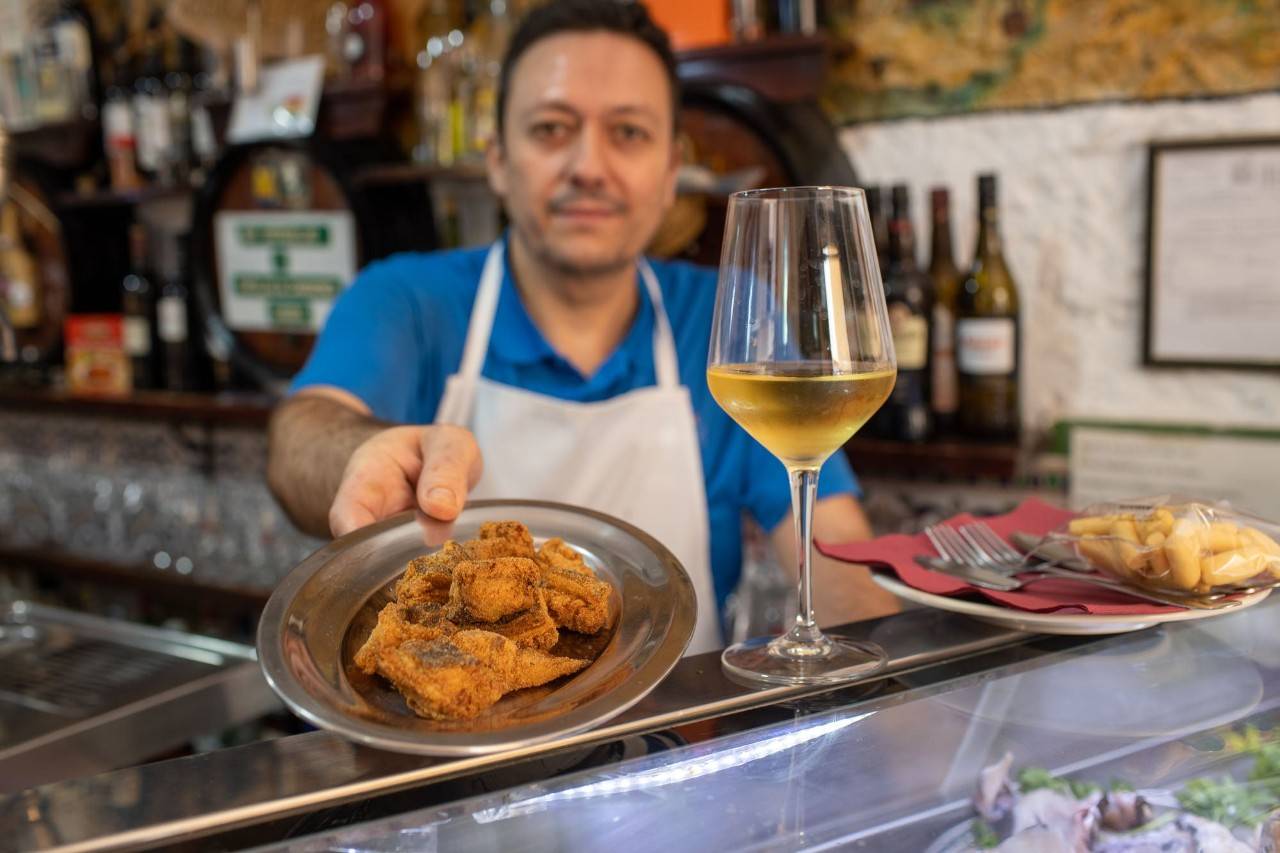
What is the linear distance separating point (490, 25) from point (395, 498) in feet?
6.65

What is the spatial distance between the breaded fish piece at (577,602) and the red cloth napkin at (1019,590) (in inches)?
9.1

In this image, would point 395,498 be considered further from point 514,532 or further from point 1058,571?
point 1058,571

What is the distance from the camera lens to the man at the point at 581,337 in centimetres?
170

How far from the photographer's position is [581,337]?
1.87 meters

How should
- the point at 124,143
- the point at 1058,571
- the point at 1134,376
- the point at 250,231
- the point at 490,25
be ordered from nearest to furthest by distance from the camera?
the point at 1058,571, the point at 1134,376, the point at 490,25, the point at 250,231, the point at 124,143

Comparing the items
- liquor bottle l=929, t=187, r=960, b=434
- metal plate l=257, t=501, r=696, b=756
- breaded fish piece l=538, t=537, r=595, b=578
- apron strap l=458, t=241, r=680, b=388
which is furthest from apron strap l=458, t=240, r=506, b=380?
breaded fish piece l=538, t=537, r=595, b=578

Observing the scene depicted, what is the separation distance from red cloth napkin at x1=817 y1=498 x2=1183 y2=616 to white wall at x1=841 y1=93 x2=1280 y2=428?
1.28m

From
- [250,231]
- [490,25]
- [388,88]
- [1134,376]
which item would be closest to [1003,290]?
[1134,376]

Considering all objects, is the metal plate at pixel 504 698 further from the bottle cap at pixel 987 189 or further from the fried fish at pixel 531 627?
the bottle cap at pixel 987 189

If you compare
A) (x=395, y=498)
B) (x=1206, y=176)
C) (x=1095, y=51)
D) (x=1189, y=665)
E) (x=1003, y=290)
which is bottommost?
(x=1189, y=665)

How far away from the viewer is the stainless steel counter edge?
0.50m

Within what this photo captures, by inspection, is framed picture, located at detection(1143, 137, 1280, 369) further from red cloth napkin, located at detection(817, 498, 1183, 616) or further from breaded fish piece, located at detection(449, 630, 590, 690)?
breaded fish piece, located at detection(449, 630, 590, 690)

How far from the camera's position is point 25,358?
3.51 m

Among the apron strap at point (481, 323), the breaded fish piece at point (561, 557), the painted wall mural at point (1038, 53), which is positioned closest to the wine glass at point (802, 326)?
the breaded fish piece at point (561, 557)
